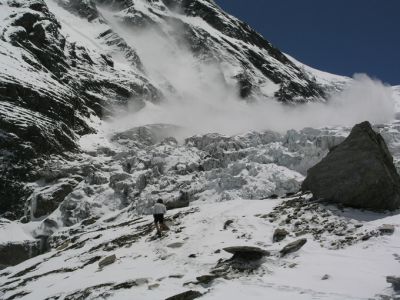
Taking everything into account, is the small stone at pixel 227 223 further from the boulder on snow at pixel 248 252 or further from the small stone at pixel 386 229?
the small stone at pixel 386 229

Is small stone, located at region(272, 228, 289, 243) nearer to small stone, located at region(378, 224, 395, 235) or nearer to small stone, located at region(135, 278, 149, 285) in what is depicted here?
small stone, located at region(378, 224, 395, 235)

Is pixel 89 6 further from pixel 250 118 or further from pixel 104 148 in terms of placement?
pixel 104 148

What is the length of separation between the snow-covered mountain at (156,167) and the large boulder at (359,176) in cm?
75

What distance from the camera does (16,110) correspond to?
8988cm

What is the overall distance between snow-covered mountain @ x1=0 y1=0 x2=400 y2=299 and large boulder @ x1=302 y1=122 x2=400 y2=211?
2.45 ft

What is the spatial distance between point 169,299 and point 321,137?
175 ft

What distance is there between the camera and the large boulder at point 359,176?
17.4 m

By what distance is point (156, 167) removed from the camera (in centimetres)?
7238

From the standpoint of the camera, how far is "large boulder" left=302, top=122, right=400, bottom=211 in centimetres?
1741

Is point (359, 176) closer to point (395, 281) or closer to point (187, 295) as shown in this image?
point (395, 281)

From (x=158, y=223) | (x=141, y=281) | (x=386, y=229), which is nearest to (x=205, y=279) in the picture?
(x=141, y=281)

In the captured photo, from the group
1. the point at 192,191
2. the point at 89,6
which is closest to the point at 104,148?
the point at 192,191

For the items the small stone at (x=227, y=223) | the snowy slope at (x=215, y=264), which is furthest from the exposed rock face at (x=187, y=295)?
the small stone at (x=227, y=223)

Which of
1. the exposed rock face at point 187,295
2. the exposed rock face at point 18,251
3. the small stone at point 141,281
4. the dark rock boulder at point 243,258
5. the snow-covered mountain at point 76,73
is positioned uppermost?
the snow-covered mountain at point 76,73
